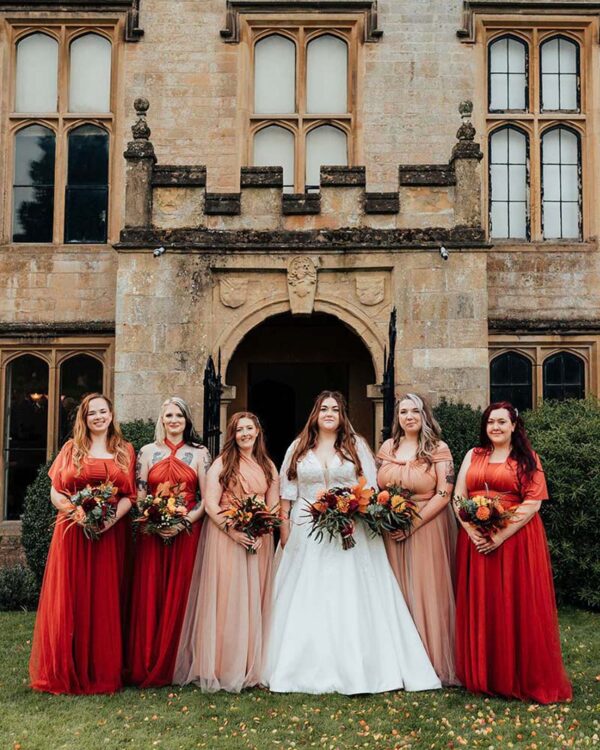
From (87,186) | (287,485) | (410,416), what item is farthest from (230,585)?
(87,186)

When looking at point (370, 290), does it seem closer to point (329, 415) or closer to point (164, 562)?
point (329, 415)

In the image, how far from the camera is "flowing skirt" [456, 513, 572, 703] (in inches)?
204

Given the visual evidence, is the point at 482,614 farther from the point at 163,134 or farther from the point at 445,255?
the point at 163,134

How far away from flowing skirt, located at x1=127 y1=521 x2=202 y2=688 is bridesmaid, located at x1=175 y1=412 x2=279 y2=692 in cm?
7

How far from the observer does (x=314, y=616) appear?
5.45m

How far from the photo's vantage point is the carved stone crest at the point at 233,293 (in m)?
9.05

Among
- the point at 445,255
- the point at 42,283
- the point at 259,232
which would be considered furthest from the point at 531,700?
the point at 42,283

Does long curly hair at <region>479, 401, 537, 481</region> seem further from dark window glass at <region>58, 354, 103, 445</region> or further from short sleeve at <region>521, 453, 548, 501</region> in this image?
dark window glass at <region>58, 354, 103, 445</region>

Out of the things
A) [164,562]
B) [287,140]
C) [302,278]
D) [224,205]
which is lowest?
[164,562]

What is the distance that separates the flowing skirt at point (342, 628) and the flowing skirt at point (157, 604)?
0.65 meters

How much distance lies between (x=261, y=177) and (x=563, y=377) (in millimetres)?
4760

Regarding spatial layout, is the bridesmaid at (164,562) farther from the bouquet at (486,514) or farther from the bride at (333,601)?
the bouquet at (486,514)

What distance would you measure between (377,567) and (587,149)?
25.6 ft

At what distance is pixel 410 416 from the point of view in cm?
576
